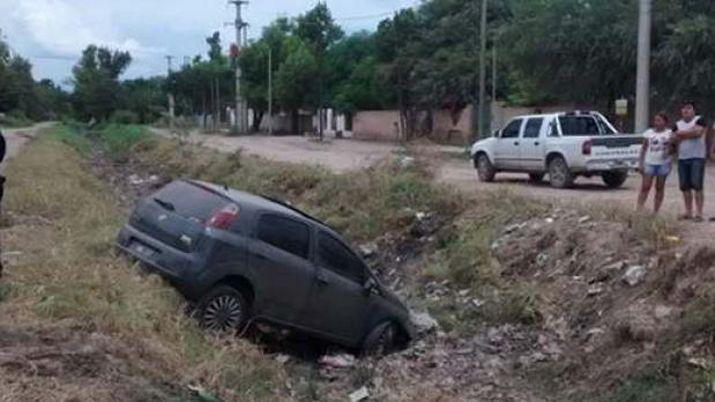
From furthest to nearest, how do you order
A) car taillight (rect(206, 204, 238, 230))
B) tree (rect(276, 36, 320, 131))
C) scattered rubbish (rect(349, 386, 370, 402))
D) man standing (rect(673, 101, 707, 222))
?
tree (rect(276, 36, 320, 131)) < man standing (rect(673, 101, 707, 222)) < car taillight (rect(206, 204, 238, 230)) < scattered rubbish (rect(349, 386, 370, 402))

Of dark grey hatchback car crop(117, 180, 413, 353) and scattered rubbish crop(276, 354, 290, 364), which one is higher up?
dark grey hatchback car crop(117, 180, 413, 353)

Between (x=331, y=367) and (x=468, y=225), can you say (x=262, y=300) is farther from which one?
(x=468, y=225)

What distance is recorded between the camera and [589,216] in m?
15.1

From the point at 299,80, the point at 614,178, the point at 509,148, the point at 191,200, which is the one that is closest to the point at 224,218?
the point at 191,200

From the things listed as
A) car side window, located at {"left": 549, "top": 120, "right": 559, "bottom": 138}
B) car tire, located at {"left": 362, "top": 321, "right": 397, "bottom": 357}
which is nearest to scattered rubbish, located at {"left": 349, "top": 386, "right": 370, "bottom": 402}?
car tire, located at {"left": 362, "top": 321, "right": 397, "bottom": 357}

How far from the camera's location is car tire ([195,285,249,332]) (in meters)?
10.3

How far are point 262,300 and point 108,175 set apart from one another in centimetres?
3009

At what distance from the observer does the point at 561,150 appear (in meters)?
23.5

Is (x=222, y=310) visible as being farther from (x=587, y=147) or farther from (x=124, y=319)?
(x=587, y=147)

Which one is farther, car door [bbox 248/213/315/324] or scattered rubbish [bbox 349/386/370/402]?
car door [bbox 248/213/315/324]

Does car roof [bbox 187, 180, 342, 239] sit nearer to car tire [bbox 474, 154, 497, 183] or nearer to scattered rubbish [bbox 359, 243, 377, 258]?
scattered rubbish [bbox 359, 243, 377, 258]

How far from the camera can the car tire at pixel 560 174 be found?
23375 mm

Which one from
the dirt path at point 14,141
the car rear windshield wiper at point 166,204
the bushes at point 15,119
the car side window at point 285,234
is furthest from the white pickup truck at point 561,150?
the bushes at point 15,119

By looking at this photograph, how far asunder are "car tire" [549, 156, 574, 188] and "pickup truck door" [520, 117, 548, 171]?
1.72 feet
